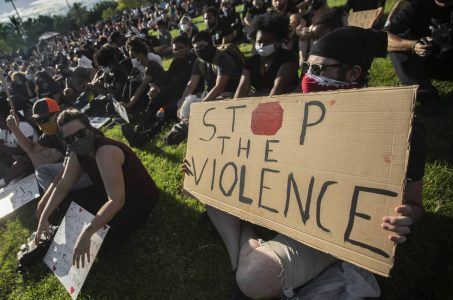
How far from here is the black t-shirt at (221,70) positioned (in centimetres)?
455

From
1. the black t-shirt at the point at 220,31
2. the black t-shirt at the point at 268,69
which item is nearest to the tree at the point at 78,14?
the black t-shirt at the point at 220,31

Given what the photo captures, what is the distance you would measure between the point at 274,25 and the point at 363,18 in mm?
2603

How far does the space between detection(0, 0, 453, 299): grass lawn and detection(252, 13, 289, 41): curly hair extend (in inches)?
74.3

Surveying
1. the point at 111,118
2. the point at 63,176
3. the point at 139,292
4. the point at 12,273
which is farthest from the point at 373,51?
the point at 111,118

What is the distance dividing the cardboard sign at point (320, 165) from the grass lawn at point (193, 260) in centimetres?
75

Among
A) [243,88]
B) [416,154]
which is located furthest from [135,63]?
[416,154]

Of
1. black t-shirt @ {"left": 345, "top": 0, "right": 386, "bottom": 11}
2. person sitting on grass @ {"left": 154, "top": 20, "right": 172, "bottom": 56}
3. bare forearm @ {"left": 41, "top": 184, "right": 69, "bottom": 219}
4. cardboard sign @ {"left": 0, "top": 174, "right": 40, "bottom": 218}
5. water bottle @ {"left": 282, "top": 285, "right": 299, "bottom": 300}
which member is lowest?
cardboard sign @ {"left": 0, "top": 174, "right": 40, "bottom": 218}

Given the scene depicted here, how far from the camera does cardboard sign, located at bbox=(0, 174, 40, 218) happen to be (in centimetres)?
477

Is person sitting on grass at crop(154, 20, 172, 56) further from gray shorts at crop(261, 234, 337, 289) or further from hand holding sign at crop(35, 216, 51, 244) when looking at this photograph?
gray shorts at crop(261, 234, 337, 289)

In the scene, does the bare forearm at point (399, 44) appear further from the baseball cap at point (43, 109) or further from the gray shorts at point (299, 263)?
the baseball cap at point (43, 109)

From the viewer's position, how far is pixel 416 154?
1.80 metres

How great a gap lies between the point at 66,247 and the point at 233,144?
6.40ft

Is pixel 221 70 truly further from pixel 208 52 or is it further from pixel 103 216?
pixel 103 216

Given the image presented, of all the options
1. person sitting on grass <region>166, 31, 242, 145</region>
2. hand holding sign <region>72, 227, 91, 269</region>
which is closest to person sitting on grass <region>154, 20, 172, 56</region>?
person sitting on grass <region>166, 31, 242, 145</region>
